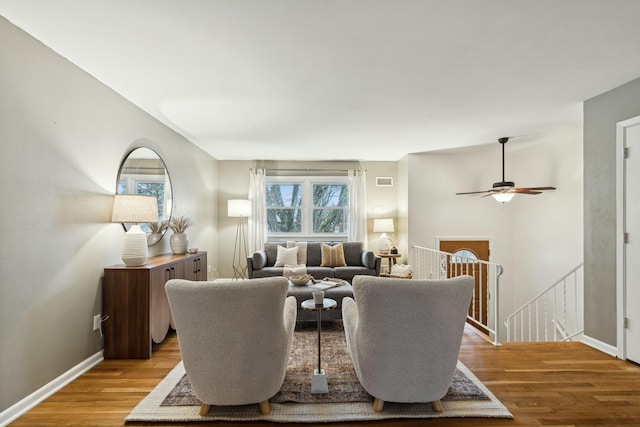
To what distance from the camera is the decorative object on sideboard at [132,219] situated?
117 inches

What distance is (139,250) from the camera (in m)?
3.00

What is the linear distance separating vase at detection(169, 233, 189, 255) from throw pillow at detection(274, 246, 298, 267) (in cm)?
164

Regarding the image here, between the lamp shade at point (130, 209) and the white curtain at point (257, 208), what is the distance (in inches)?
131

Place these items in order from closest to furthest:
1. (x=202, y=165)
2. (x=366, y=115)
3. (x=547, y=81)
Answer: (x=547, y=81) → (x=366, y=115) → (x=202, y=165)

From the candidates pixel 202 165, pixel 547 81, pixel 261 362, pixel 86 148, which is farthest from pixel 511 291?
pixel 86 148

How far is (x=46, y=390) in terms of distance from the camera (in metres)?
2.32

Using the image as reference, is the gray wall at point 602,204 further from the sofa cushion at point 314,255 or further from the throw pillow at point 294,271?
the sofa cushion at point 314,255

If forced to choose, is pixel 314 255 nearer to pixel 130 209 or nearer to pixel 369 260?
pixel 369 260

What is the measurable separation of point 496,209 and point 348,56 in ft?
15.7

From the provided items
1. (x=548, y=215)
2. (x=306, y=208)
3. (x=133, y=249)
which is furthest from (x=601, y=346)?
(x=306, y=208)

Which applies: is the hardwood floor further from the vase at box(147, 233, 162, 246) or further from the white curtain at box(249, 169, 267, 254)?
the white curtain at box(249, 169, 267, 254)

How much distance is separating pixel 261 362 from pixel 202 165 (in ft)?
14.3

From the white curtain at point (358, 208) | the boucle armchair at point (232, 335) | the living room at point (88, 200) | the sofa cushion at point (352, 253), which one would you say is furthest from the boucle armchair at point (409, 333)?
the white curtain at point (358, 208)

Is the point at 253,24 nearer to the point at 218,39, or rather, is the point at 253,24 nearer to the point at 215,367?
the point at 218,39
